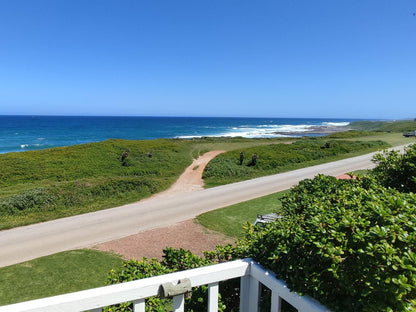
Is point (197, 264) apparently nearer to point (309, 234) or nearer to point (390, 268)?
point (309, 234)

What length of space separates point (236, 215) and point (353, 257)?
41.1ft

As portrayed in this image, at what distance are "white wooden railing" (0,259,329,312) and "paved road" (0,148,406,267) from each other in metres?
10.4

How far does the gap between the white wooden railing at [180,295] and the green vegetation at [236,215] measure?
987 cm

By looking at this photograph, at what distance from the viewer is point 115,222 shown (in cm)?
1386

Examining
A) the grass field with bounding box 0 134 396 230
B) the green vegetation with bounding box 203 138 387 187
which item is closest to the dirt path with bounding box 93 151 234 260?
the grass field with bounding box 0 134 396 230

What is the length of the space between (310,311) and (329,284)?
25 cm

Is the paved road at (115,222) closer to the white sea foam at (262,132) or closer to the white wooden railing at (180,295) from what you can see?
the white wooden railing at (180,295)

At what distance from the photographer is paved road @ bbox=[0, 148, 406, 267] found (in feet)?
36.9

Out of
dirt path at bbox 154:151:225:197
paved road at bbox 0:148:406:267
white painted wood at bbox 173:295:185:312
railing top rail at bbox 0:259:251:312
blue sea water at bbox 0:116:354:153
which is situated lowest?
blue sea water at bbox 0:116:354:153

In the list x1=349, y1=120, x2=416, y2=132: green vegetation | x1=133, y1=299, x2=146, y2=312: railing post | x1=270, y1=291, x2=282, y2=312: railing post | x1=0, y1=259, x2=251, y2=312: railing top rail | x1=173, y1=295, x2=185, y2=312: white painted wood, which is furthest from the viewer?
x1=349, y1=120, x2=416, y2=132: green vegetation

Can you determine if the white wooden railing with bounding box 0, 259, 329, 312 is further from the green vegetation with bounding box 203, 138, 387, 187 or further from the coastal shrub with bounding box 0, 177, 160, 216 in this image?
the green vegetation with bounding box 203, 138, 387, 187

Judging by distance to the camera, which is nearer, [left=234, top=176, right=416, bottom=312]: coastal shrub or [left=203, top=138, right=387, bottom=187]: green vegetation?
[left=234, top=176, right=416, bottom=312]: coastal shrub

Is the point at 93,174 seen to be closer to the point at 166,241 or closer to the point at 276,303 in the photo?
the point at 166,241

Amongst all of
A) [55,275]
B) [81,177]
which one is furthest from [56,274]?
[81,177]
